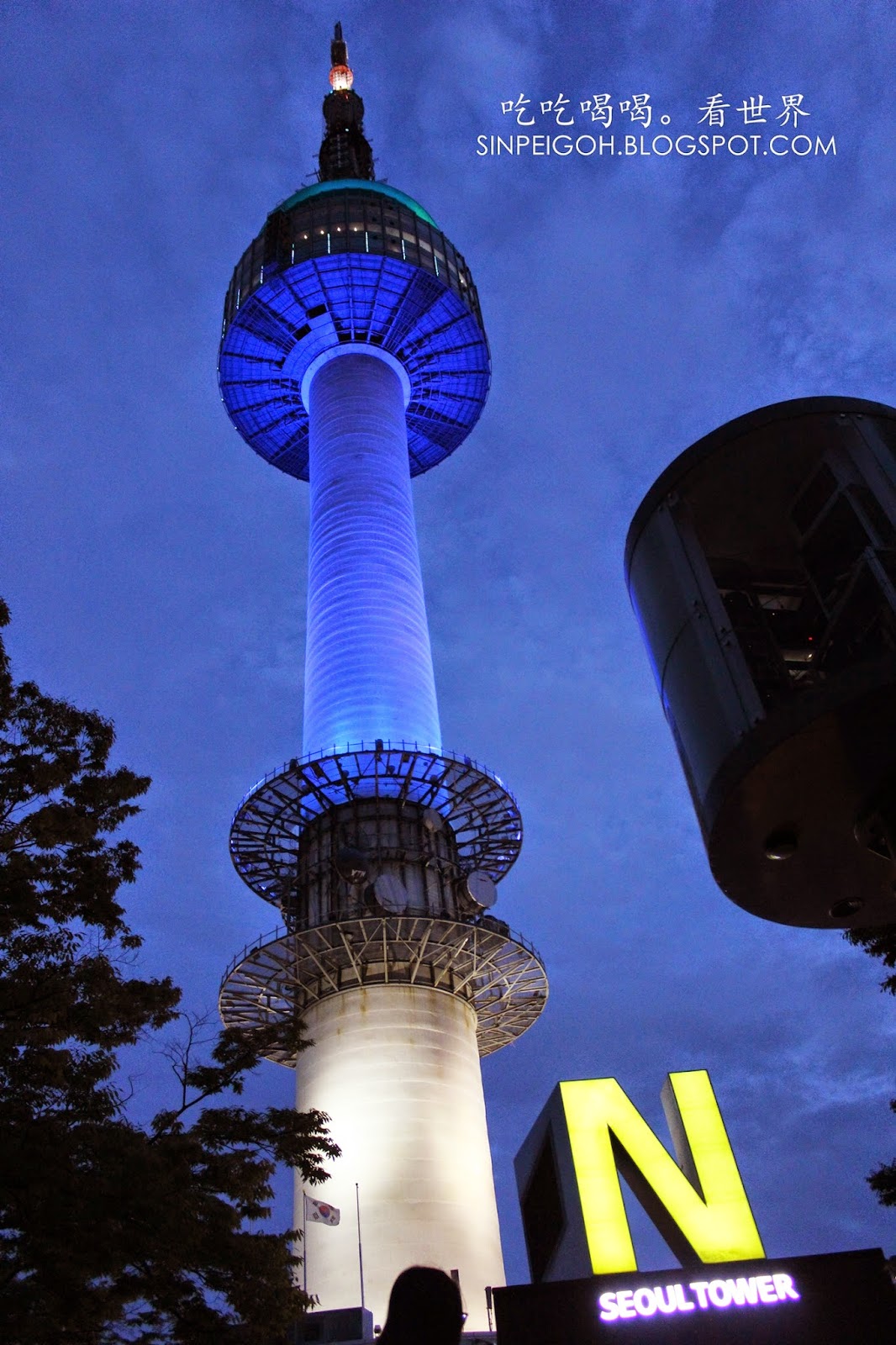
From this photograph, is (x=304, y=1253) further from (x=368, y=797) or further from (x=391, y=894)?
(x=368, y=797)

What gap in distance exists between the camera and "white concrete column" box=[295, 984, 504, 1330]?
3650cm

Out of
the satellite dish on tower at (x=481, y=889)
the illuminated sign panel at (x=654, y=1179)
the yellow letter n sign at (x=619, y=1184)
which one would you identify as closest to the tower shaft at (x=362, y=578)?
the satellite dish on tower at (x=481, y=889)

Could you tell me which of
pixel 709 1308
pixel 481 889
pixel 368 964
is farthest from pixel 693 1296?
pixel 481 889

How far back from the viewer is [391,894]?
4391 cm

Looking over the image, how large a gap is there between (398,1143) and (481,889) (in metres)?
11.6

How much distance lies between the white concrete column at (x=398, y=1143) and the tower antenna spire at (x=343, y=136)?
67703 mm

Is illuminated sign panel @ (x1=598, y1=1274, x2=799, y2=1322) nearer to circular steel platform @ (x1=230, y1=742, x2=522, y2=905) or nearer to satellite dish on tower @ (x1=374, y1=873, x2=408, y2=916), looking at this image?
satellite dish on tower @ (x1=374, y1=873, x2=408, y2=916)

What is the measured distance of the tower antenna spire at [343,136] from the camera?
87.5 metres

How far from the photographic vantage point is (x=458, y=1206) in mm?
38156

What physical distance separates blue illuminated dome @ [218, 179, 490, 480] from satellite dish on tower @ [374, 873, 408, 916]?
44.0 metres

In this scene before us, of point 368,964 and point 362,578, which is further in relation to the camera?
point 362,578

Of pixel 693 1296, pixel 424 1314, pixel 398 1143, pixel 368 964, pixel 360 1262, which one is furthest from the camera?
pixel 368 964

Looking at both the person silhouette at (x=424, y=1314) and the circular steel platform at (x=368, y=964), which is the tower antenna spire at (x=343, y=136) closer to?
the circular steel platform at (x=368, y=964)

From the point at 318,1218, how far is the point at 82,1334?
20213 mm
